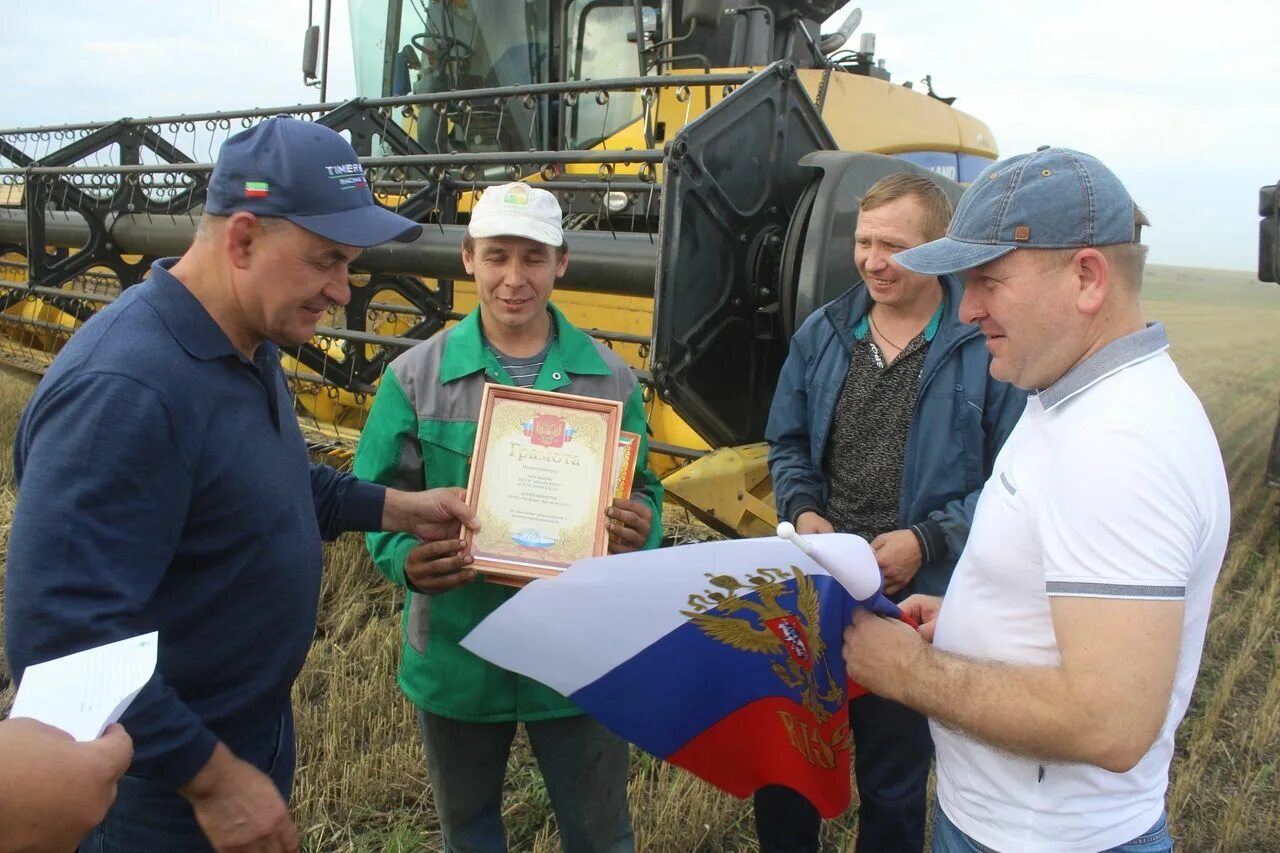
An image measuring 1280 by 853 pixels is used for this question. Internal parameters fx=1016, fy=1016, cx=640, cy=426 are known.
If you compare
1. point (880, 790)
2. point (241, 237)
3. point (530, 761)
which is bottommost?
point (530, 761)

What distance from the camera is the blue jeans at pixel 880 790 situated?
7.09 ft

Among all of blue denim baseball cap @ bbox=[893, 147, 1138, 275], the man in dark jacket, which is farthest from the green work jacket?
blue denim baseball cap @ bbox=[893, 147, 1138, 275]

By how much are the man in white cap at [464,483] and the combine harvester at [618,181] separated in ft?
3.06

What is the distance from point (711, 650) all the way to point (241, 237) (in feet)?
3.07

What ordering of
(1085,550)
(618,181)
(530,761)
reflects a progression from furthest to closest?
(618,181) < (530,761) < (1085,550)

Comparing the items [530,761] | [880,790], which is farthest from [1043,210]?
[530,761]

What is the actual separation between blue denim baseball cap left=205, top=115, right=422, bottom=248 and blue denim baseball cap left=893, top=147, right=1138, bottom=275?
853 millimetres

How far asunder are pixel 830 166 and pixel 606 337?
41.2 inches

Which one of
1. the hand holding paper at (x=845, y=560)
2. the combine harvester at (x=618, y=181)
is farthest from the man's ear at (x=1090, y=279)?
the combine harvester at (x=618, y=181)

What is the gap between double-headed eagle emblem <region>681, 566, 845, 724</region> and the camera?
1.43m

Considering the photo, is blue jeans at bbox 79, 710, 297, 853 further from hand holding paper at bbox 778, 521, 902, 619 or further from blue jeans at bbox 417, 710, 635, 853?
hand holding paper at bbox 778, 521, 902, 619

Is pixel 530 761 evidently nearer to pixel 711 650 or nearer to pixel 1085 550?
pixel 711 650

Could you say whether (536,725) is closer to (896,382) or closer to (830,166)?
(896,382)

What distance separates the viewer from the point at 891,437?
217cm
